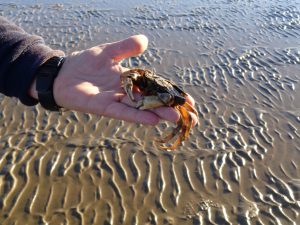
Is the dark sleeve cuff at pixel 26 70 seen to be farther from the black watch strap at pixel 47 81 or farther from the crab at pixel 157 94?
the crab at pixel 157 94

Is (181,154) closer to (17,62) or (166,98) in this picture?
(166,98)

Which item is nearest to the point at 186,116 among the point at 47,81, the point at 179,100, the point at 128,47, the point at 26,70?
the point at 179,100

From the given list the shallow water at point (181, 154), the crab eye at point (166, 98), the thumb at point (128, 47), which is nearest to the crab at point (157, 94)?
the crab eye at point (166, 98)

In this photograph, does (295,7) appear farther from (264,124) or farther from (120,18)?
(264,124)

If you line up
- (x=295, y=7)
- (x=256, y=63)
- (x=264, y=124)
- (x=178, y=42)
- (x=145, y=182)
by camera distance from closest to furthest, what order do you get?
(x=145, y=182) → (x=264, y=124) → (x=256, y=63) → (x=178, y=42) → (x=295, y=7)

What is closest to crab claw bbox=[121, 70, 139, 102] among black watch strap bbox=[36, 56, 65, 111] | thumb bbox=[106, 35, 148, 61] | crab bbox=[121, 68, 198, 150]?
crab bbox=[121, 68, 198, 150]

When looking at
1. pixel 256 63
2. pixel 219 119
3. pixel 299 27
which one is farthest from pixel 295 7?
pixel 219 119
